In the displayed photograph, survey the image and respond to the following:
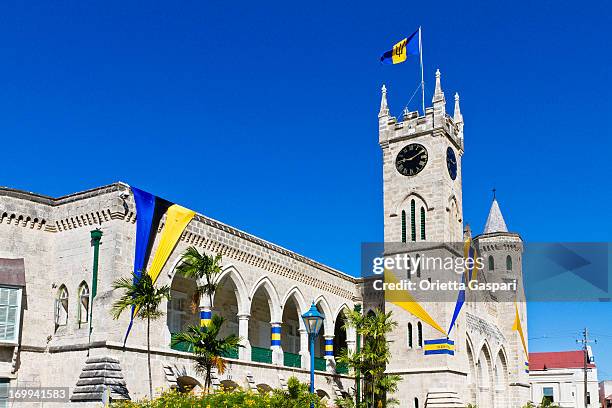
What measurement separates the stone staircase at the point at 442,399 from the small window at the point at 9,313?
1994 cm

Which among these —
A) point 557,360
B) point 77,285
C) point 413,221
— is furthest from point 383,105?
point 557,360

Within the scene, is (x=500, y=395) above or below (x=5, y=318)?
below

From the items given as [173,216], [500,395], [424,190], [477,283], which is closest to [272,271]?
[173,216]

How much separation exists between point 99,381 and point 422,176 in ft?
68.4

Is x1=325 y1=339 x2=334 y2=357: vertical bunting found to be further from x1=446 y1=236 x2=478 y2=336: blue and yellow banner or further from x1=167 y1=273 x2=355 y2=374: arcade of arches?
x1=446 y1=236 x2=478 y2=336: blue and yellow banner

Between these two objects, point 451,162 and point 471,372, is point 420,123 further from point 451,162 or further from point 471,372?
point 471,372

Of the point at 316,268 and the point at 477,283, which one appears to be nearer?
the point at 316,268

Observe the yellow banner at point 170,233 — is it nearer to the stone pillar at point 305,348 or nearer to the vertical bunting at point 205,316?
the vertical bunting at point 205,316

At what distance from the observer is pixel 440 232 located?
1483 inches

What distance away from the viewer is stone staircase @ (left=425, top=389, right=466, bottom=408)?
35688mm

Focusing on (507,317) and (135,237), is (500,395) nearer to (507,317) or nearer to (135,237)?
A: (507,317)

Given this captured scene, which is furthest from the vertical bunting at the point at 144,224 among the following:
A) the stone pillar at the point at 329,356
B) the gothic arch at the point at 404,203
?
the gothic arch at the point at 404,203

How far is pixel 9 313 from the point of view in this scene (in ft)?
80.6

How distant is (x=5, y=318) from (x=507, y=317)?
33.9 metres
